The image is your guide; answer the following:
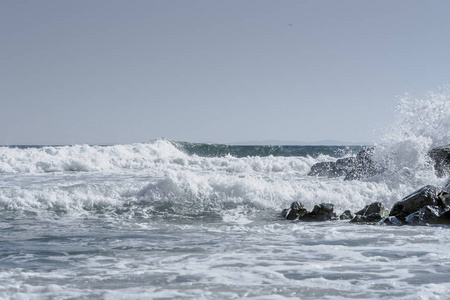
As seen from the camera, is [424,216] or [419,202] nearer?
[424,216]

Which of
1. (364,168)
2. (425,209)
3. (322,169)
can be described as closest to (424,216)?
(425,209)

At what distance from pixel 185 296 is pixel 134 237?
3284 millimetres

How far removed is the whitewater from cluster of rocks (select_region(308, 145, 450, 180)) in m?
0.32

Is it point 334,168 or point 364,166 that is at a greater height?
point 364,166

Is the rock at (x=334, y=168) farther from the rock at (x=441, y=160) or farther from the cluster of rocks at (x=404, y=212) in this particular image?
the cluster of rocks at (x=404, y=212)

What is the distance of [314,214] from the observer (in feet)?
31.7

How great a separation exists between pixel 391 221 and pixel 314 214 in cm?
147

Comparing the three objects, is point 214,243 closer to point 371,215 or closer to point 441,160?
point 371,215

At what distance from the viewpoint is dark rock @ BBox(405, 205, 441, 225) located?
→ 8750 millimetres

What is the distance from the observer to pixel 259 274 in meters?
5.33

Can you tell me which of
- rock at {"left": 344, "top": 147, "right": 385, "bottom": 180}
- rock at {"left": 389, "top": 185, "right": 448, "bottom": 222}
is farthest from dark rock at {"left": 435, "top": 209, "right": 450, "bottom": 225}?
rock at {"left": 344, "top": 147, "right": 385, "bottom": 180}

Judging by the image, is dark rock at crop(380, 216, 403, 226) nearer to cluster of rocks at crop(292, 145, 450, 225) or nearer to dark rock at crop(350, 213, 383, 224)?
cluster of rocks at crop(292, 145, 450, 225)

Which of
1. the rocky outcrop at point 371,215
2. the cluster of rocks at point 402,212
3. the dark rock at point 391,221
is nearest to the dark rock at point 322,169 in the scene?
the cluster of rocks at point 402,212

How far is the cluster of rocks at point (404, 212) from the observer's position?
881cm
